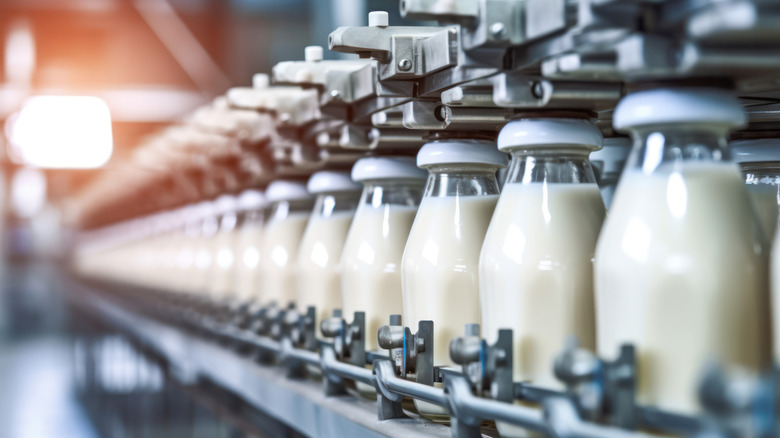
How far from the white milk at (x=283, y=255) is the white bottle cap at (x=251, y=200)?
0.67ft

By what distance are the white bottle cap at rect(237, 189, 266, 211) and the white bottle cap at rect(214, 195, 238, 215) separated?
0.07 m

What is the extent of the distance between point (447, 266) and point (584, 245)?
20 cm

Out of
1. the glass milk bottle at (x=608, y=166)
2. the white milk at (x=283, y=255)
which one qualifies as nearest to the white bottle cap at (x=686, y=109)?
the glass milk bottle at (x=608, y=166)

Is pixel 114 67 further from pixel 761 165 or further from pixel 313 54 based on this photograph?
pixel 761 165

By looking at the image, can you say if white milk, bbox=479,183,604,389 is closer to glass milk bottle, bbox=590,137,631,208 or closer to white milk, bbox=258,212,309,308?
glass milk bottle, bbox=590,137,631,208

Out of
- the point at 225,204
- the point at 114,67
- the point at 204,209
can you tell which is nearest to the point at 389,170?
the point at 225,204

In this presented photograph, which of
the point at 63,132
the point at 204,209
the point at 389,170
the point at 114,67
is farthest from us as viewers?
the point at 63,132

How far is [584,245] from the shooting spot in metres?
0.72

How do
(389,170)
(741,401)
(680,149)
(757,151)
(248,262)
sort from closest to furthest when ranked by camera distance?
(741,401) → (680,149) → (757,151) → (389,170) → (248,262)

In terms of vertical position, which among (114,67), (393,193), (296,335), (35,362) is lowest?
(35,362)

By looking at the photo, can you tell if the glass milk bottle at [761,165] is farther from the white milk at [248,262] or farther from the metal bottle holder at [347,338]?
the white milk at [248,262]

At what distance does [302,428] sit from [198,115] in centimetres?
73

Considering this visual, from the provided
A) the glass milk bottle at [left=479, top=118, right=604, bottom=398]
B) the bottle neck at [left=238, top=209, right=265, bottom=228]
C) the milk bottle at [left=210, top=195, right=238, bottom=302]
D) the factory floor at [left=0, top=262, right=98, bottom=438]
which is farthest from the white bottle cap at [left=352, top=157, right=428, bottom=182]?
the factory floor at [left=0, top=262, right=98, bottom=438]

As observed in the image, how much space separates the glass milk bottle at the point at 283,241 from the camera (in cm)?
149
